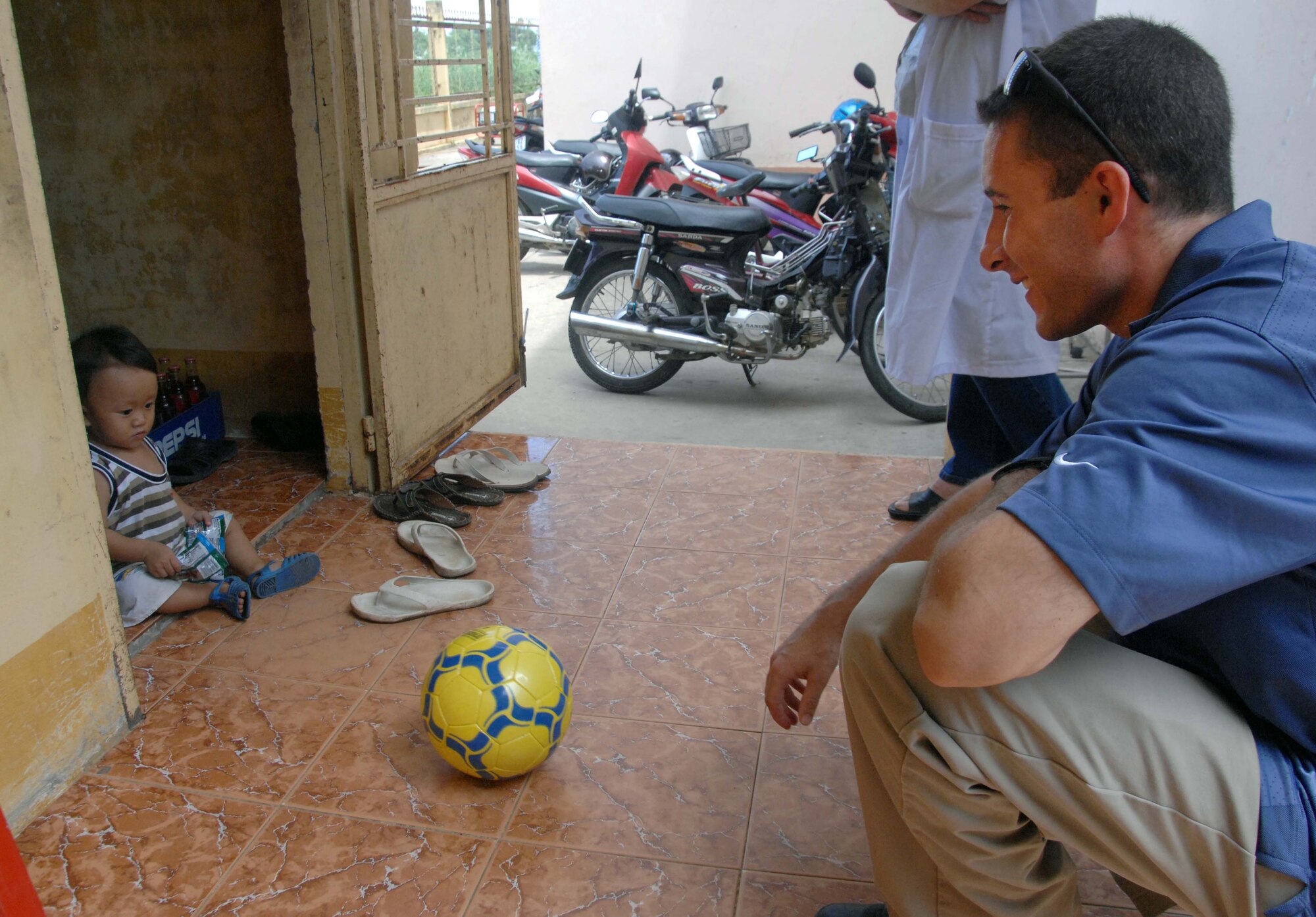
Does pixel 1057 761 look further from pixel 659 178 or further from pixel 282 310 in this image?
pixel 659 178

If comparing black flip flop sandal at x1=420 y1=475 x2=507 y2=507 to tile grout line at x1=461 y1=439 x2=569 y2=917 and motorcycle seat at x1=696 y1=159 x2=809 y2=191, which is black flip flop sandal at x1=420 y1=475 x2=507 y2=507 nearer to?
tile grout line at x1=461 y1=439 x2=569 y2=917

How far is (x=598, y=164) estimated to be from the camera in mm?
7891

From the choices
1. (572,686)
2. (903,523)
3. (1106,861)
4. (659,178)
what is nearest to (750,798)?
(572,686)

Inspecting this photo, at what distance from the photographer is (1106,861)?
1335mm

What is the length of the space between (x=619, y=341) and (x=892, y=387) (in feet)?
4.61

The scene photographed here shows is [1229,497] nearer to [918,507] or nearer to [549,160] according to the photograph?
[918,507]

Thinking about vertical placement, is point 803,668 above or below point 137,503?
above

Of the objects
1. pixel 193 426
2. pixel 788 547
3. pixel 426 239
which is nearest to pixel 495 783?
pixel 788 547

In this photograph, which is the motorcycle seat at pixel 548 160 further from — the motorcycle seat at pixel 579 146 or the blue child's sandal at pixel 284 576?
the blue child's sandal at pixel 284 576

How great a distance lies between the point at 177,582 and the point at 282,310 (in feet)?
4.91

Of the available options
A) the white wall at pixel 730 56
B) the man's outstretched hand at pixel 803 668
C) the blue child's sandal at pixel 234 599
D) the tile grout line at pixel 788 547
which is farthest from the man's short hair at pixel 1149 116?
the white wall at pixel 730 56

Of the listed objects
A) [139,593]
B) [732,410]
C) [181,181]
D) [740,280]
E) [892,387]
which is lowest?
[732,410]

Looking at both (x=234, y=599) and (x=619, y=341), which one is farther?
(x=619, y=341)

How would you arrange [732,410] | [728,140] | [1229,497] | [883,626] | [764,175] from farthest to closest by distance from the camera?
[728,140], [764,175], [732,410], [883,626], [1229,497]
